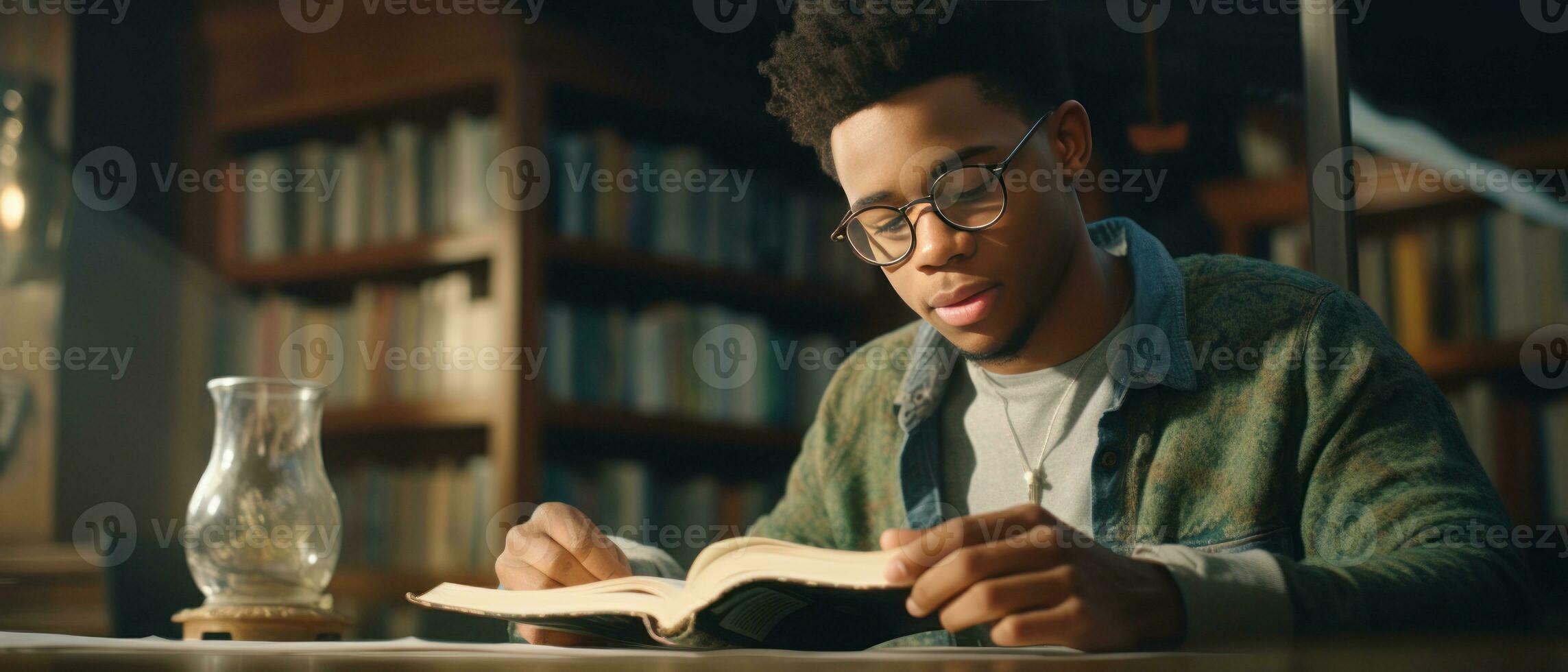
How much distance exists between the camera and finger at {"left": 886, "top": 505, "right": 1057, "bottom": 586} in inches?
23.7

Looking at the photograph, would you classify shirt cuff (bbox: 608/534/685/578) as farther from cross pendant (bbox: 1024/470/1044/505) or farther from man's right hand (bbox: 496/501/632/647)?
cross pendant (bbox: 1024/470/1044/505)

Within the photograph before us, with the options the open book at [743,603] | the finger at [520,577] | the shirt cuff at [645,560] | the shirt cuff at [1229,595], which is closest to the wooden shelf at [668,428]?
the shirt cuff at [645,560]

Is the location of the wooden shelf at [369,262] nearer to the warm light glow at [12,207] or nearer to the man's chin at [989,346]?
the warm light glow at [12,207]

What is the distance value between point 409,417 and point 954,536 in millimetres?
2027

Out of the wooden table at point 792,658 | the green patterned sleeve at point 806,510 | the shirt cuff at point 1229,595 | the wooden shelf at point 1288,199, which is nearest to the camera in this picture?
the wooden table at point 792,658

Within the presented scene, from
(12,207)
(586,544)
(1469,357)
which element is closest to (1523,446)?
(1469,357)

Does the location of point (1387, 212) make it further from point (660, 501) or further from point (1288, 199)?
point (660, 501)

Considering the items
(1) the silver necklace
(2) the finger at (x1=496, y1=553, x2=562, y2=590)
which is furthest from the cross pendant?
(2) the finger at (x1=496, y1=553, x2=562, y2=590)

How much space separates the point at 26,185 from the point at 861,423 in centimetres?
190

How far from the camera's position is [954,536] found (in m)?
0.63

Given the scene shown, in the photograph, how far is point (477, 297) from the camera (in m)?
2.61

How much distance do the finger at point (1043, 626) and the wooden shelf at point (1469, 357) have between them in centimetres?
178

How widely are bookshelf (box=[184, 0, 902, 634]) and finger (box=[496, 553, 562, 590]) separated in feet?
4.44

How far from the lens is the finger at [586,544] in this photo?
0.95 m
